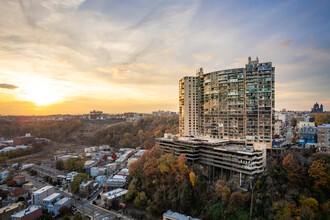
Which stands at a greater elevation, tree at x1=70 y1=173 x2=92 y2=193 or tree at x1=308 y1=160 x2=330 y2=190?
tree at x1=308 y1=160 x2=330 y2=190

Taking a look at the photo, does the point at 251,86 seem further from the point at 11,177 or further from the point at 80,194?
the point at 11,177

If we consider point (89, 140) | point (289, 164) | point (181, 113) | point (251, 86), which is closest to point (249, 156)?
point (289, 164)

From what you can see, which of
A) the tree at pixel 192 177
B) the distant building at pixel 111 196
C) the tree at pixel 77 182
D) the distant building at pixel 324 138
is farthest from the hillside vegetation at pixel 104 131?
the distant building at pixel 324 138

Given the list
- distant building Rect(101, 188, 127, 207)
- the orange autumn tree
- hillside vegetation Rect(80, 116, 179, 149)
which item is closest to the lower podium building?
the orange autumn tree

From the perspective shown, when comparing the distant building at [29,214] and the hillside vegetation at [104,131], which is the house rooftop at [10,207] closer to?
the distant building at [29,214]

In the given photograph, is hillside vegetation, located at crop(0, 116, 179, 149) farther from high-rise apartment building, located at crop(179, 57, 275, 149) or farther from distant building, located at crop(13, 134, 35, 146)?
high-rise apartment building, located at crop(179, 57, 275, 149)

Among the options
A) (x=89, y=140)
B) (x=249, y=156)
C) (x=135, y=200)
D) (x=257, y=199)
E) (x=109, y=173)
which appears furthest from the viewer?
(x=89, y=140)
